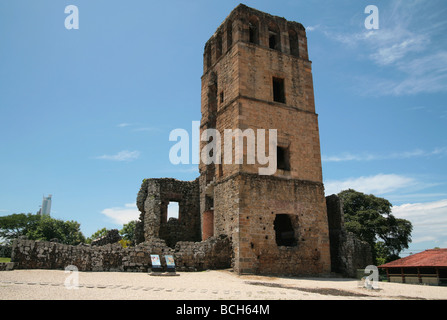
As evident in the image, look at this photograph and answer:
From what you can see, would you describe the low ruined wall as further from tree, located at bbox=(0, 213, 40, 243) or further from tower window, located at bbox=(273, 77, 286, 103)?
tree, located at bbox=(0, 213, 40, 243)

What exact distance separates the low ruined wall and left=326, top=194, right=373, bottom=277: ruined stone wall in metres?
5.17

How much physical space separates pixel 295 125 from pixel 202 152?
499cm

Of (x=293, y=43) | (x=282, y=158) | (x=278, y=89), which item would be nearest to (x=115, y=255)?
(x=282, y=158)

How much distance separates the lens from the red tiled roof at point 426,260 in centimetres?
1352

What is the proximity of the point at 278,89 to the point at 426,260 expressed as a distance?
9984mm

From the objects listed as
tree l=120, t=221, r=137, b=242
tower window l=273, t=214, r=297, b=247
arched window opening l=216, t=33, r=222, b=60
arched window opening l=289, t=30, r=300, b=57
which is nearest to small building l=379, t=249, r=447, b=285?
tower window l=273, t=214, r=297, b=247

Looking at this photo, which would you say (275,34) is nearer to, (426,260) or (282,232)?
(282,232)

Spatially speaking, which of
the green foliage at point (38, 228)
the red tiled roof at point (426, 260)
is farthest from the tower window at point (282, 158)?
the green foliage at point (38, 228)

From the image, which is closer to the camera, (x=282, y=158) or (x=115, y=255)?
(x=115, y=255)

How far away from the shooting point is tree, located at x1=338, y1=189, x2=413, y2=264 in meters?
28.6

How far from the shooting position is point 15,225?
132ft

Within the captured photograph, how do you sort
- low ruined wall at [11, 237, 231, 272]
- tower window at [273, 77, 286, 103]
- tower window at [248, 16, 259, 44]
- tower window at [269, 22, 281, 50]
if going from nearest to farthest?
low ruined wall at [11, 237, 231, 272], tower window at [273, 77, 286, 103], tower window at [248, 16, 259, 44], tower window at [269, 22, 281, 50]

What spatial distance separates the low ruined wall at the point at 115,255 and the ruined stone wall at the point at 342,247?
5.17 metres
